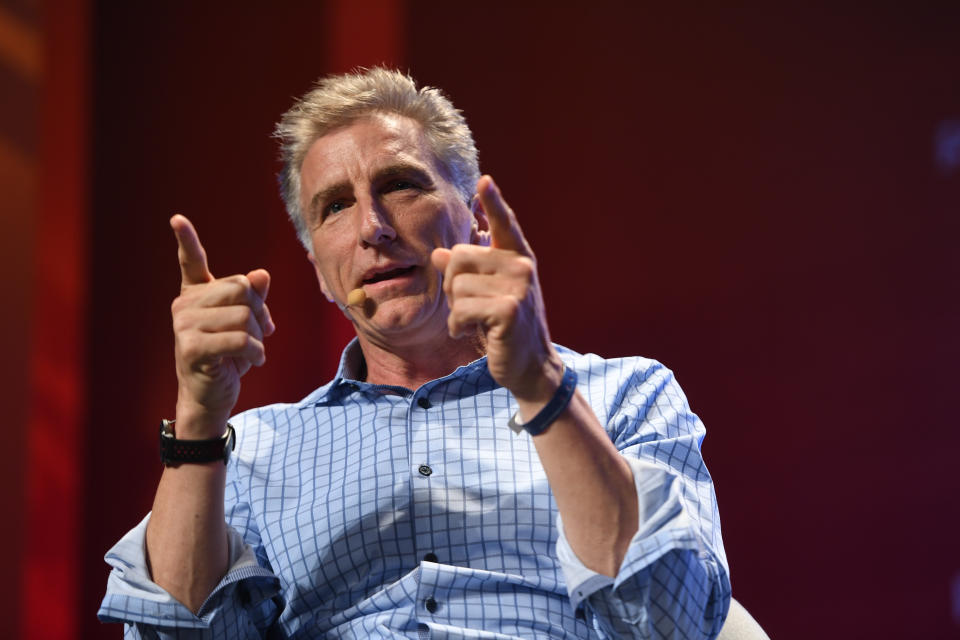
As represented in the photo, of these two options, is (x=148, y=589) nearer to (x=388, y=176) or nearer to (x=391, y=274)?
(x=391, y=274)

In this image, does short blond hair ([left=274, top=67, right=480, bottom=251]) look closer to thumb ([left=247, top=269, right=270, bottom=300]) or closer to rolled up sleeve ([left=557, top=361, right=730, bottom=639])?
thumb ([left=247, top=269, right=270, bottom=300])

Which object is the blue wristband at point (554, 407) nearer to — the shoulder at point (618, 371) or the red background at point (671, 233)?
the shoulder at point (618, 371)

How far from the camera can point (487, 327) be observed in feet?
3.25

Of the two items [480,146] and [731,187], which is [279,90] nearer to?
[480,146]

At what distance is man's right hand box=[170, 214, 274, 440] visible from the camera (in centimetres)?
109

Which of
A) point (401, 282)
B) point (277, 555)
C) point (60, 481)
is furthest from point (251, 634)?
point (60, 481)

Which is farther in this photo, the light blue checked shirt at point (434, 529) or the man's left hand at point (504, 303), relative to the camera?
the light blue checked shirt at point (434, 529)

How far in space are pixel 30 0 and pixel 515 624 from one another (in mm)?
2076

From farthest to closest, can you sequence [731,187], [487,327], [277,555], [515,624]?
1. [731,187]
2. [277,555]
3. [515,624]
4. [487,327]

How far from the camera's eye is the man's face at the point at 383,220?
4.68 feet

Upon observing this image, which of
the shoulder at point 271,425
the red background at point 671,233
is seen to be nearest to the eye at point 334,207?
A: the shoulder at point 271,425

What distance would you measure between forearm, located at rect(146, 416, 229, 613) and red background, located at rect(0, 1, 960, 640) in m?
1.20

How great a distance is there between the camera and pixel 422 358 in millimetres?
1517

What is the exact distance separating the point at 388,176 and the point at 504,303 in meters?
0.59
